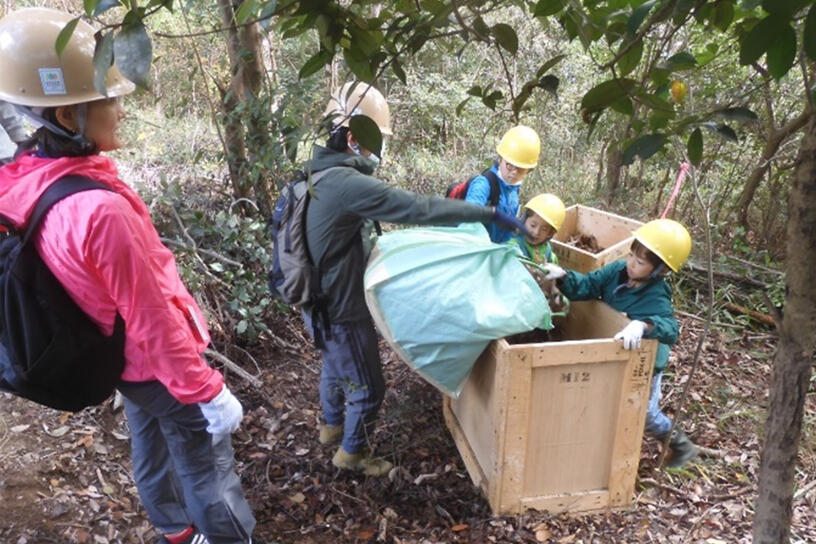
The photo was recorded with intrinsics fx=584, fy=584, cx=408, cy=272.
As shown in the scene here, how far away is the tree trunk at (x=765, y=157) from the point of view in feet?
14.3

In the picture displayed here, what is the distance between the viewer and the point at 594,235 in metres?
3.92

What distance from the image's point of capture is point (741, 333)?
14.0ft

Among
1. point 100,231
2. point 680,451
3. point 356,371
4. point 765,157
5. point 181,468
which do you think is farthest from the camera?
point 765,157

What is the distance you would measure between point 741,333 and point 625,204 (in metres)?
2.40

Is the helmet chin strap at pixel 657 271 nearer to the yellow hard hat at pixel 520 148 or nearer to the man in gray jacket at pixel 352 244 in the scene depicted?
the man in gray jacket at pixel 352 244

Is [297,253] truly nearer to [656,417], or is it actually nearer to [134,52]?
[134,52]

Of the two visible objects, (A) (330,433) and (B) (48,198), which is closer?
(B) (48,198)

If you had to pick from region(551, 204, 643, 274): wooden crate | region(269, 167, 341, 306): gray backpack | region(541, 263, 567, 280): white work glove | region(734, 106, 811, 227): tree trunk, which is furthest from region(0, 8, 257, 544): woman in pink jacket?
region(734, 106, 811, 227): tree trunk

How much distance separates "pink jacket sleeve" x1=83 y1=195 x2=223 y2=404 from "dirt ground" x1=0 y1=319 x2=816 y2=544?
3.53 ft

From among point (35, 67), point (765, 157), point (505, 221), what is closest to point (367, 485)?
point (505, 221)

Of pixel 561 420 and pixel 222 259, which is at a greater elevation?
pixel 222 259

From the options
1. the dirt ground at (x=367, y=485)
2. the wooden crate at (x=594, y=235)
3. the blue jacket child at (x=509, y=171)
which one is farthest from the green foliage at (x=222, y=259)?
the wooden crate at (x=594, y=235)

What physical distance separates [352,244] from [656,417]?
1699mm

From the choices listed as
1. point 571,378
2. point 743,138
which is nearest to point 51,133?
point 571,378
